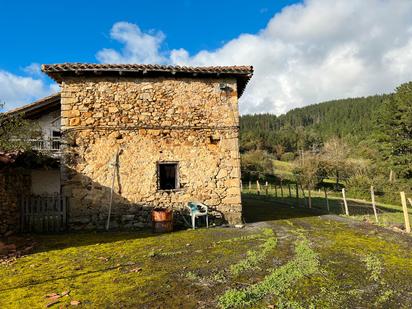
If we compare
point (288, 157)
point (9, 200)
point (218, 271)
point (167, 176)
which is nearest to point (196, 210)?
point (167, 176)

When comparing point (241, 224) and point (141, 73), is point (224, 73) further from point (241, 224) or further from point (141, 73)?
point (241, 224)

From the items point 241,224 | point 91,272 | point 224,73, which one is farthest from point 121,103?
point 91,272

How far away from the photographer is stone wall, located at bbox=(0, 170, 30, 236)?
9328 millimetres

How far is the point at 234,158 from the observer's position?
1139cm

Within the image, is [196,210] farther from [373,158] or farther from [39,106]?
[373,158]

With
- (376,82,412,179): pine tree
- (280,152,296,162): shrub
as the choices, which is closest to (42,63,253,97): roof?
(376,82,412,179): pine tree

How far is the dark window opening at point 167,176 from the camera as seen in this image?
11430 mm

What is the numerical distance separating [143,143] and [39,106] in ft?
25.2

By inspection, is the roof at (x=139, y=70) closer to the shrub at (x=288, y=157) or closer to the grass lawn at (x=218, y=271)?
the grass lawn at (x=218, y=271)

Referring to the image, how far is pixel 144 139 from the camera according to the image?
11.1 m

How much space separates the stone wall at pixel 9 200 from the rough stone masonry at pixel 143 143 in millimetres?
1489

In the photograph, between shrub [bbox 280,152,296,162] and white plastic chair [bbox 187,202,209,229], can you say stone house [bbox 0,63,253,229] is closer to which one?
white plastic chair [bbox 187,202,209,229]

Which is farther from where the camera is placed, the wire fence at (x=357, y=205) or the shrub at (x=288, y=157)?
the shrub at (x=288, y=157)

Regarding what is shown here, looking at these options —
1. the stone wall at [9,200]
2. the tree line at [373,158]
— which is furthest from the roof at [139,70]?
the tree line at [373,158]
